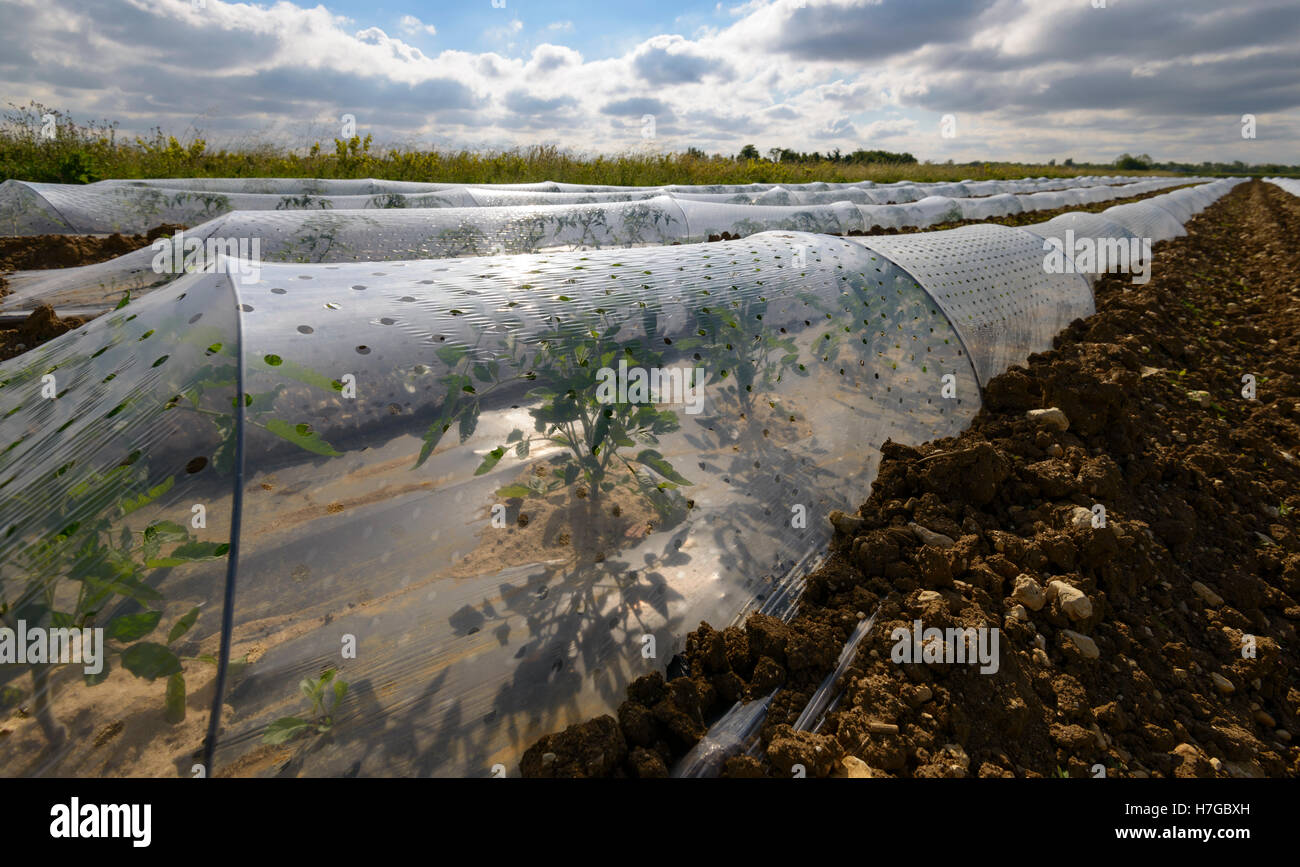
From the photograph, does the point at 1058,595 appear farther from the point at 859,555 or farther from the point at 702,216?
the point at 702,216

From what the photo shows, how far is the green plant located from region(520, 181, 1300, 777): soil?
421 millimetres

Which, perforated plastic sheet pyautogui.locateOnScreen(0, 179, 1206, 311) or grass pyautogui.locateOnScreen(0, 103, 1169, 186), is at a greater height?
grass pyautogui.locateOnScreen(0, 103, 1169, 186)

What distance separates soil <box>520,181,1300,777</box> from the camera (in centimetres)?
138

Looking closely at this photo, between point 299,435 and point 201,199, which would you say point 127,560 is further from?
point 201,199

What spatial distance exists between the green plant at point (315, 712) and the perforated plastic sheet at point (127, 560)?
138 mm

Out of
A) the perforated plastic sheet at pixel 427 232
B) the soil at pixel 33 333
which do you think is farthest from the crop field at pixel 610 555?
the perforated plastic sheet at pixel 427 232

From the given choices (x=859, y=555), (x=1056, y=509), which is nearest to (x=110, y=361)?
(x=859, y=555)

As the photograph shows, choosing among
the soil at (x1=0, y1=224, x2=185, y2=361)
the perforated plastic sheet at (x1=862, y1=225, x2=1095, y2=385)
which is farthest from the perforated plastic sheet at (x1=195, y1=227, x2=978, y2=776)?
the soil at (x1=0, y1=224, x2=185, y2=361)

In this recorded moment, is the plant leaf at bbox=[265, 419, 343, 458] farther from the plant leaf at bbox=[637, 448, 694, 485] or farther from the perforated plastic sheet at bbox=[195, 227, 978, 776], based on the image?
the plant leaf at bbox=[637, 448, 694, 485]

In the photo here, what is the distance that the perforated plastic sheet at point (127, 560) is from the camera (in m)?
1.13

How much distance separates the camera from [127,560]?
1195 mm

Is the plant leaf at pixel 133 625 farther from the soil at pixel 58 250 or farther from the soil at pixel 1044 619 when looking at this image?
the soil at pixel 58 250

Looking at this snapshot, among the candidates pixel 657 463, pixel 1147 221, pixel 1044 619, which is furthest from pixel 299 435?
pixel 1147 221
